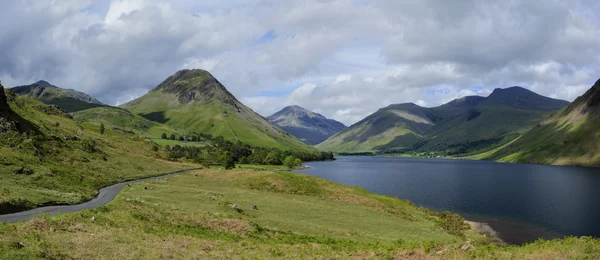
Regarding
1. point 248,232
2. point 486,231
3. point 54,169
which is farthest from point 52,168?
point 486,231

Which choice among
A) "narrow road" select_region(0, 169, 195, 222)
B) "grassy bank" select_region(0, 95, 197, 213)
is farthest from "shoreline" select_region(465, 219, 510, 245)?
"grassy bank" select_region(0, 95, 197, 213)

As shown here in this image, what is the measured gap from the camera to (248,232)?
138 feet

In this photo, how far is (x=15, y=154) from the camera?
217 feet

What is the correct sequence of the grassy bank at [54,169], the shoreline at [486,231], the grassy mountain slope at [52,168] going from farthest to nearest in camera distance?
1. the shoreline at [486,231]
2. the grassy mountain slope at [52,168]
3. the grassy bank at [54,169]

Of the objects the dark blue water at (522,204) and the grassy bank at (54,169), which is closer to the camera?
the grassy bank at (54,169)

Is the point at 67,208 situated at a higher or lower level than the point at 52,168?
lower

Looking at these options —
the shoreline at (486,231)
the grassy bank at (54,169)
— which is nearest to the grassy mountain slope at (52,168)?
the grassy bank at (54,169)

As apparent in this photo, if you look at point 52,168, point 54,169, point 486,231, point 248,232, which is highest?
point 52,168

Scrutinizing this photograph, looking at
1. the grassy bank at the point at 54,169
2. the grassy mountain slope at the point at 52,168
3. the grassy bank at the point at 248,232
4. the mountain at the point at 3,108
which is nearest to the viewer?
the grassy bank at the point at 248,232

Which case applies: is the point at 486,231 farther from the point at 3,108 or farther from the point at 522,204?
the point at 3,108

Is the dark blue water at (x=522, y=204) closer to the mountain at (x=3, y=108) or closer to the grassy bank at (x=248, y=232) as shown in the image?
the grassy bank at (x=248, y=232)

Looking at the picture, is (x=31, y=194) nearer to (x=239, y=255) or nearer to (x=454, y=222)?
(x=239, y=255)

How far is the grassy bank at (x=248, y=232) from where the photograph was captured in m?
27.8

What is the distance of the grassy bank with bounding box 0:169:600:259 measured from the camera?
2780 cm
